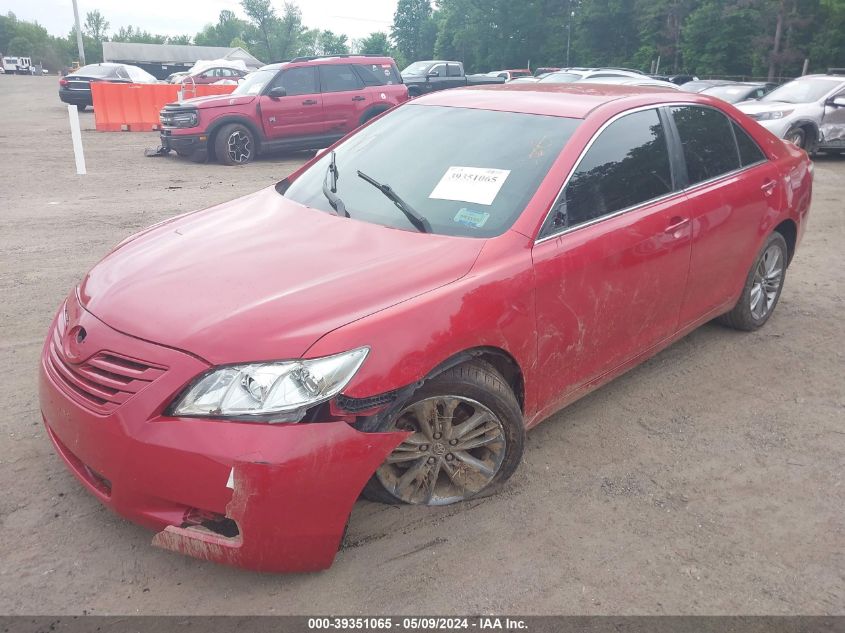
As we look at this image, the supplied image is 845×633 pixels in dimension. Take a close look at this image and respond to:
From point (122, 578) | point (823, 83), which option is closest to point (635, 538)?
point (122, 578)

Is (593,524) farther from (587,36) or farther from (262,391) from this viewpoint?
(587,36)

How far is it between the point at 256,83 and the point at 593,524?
39.1 ft

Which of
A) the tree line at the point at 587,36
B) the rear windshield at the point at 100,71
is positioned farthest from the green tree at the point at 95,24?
the rear windshield at the point at 100,71

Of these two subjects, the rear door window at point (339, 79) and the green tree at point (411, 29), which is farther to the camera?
the green tree at point (411, 29)

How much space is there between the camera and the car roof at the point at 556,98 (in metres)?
3.54

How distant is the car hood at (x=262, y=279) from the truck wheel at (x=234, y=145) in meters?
9.76

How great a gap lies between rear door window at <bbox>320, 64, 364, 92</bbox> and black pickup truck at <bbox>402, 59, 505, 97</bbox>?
740 centimetres

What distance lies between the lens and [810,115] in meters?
12.6

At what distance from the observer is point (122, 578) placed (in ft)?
8.20

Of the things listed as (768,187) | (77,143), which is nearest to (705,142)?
(768,187)

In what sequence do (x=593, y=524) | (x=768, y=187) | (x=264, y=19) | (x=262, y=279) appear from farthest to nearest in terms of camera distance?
(x=264, y=19)
(x=768, y=187)
(x=593, y=524)
(x=262, y=279)

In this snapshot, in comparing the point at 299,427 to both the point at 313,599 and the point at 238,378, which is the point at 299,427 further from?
the point at 313,599

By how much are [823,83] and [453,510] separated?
44.7 feet

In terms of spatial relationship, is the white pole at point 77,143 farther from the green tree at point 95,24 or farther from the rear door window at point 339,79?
the green tree at point 95,24
